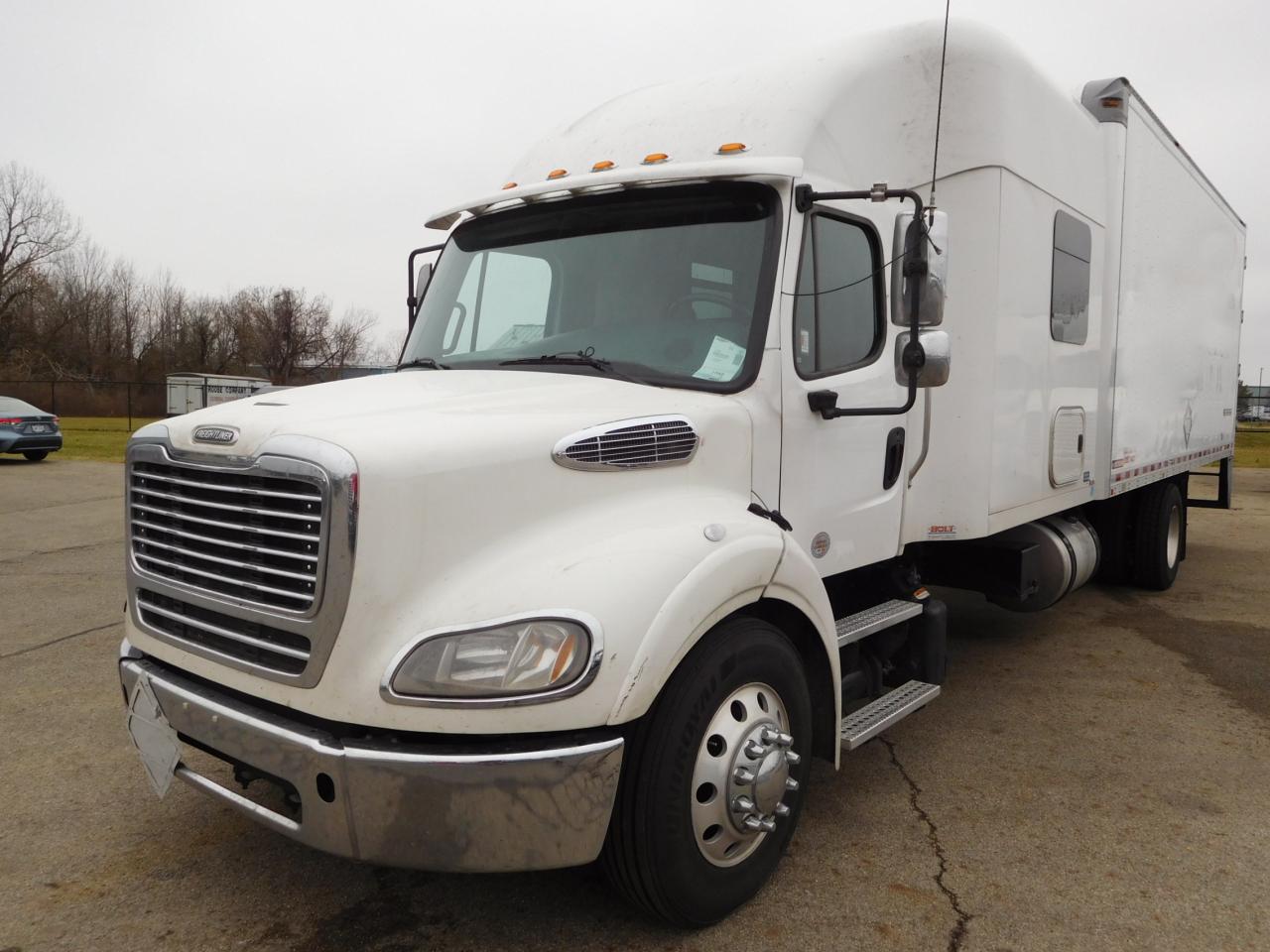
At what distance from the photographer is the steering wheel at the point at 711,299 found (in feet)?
11.1

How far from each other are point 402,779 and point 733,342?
1.82 metres

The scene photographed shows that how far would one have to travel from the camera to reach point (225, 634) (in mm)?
2859

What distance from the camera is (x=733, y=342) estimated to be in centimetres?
339

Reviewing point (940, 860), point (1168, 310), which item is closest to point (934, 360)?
point (940, 860)

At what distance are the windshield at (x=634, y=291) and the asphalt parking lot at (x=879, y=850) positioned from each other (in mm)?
1801

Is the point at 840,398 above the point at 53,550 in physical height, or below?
above

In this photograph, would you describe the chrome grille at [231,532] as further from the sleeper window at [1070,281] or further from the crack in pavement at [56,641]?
the sleeper window at [1070,281]

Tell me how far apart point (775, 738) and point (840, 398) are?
136 centimetres

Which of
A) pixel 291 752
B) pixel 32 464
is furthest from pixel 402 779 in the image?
pixel 32 464

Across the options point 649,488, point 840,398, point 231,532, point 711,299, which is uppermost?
point 711,299

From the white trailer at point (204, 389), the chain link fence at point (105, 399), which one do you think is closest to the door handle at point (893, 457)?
the white trailer at point (204, 389)

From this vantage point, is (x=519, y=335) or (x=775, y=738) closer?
(x=775, y=738)

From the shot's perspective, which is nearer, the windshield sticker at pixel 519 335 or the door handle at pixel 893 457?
the windshield sticker at pixel 519 335

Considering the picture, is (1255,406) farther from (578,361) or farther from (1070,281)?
(578,361)
